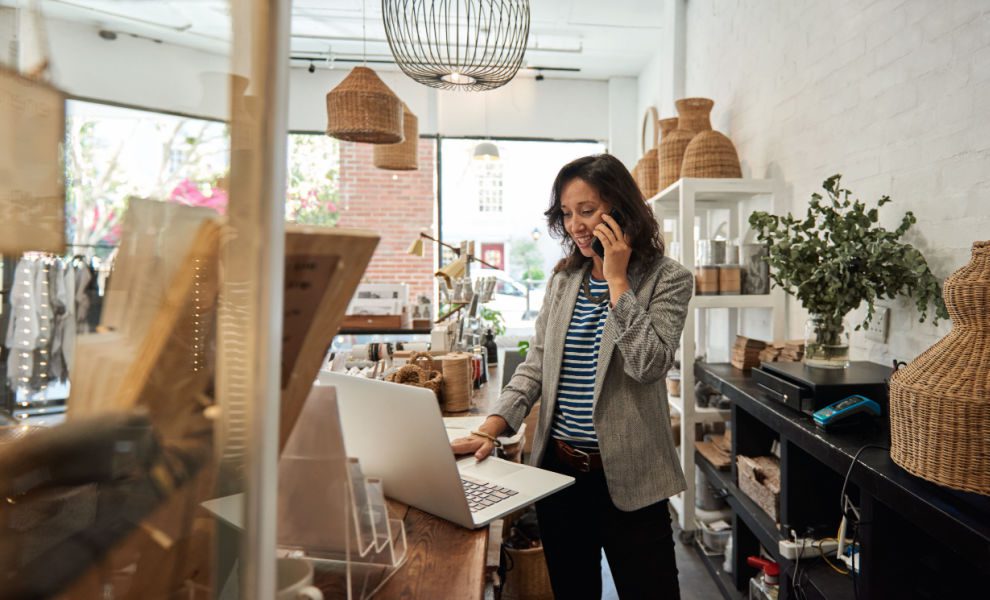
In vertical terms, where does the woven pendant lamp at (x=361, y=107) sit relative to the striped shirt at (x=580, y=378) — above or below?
above

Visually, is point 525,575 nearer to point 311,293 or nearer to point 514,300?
point 311,293

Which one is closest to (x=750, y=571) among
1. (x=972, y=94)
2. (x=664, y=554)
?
(x=664, y=554)

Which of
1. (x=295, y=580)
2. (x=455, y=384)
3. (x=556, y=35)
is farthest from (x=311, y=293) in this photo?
(x=556, y=35)

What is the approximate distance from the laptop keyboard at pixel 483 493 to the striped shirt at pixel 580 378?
1.47ft

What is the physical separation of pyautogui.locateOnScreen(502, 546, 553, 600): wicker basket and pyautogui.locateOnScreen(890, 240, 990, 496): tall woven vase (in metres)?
1.40

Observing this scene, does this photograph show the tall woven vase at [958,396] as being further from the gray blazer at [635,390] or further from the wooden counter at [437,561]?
the wooden counter at [437,561]

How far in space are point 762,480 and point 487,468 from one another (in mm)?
1233

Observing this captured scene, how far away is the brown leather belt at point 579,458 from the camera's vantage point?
148cm

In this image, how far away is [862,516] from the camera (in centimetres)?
132

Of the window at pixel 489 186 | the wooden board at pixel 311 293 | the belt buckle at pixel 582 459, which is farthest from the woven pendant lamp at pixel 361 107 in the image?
the window at pixel 489 186

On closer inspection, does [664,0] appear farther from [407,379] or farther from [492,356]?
[407,379]

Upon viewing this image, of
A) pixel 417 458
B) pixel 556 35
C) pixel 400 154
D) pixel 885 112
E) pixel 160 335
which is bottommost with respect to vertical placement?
pixel 417 458

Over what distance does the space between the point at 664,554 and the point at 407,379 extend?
0.83m

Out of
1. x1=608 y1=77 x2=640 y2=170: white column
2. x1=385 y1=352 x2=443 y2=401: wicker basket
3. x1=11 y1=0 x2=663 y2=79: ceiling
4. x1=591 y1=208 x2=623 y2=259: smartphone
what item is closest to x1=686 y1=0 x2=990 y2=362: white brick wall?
x1=591 y1=208 x2=623 y2=259: smartphone
